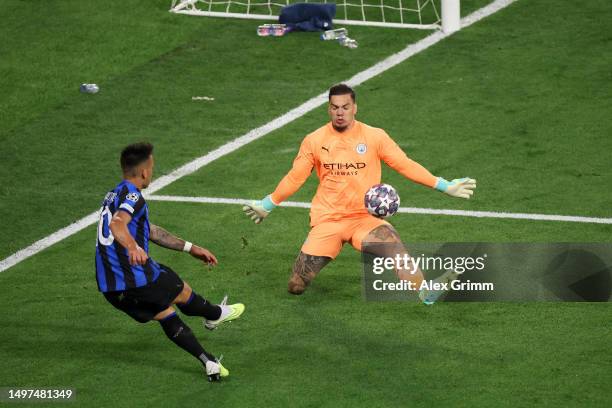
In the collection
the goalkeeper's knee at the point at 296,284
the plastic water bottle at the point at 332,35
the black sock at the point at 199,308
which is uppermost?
the plastic water bottle at the point at 332,35

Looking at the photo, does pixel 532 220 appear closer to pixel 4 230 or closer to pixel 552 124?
pixel 552 124

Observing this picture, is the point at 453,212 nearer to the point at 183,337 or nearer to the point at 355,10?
the point at 183,337

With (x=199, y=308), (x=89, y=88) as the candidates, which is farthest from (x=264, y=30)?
(x=199, y=308)

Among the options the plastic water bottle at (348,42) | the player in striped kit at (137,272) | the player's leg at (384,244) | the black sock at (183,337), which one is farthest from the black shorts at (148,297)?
the plastic water bottle at (348,42)

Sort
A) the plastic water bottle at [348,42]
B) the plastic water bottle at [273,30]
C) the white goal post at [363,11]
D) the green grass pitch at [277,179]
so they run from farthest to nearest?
1. the white goal post at [363,11]
2. the plastic water bottle at [273,30]
3. the plastic water bottle at [348,42]
4. the green grass pitch at [277,179]

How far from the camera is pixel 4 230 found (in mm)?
13578

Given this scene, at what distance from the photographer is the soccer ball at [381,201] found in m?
11.4

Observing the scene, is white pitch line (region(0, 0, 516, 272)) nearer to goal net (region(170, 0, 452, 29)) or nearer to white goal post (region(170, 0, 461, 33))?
white goal post (region(170, 0, 461, 33))

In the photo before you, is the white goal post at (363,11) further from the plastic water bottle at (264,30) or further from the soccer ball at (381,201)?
the soccer ball at (381,201)

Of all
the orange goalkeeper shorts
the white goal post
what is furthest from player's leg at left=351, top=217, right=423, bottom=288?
the white goal post

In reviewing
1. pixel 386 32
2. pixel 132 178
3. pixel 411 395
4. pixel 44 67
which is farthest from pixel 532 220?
pixel 44 67

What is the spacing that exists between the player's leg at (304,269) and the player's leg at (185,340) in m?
1.73

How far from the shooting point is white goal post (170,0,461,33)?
18516 millimetres

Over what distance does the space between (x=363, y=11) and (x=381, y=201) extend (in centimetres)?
796
